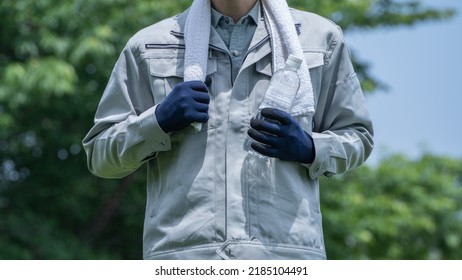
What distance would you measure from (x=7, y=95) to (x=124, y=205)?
2613 millimetres

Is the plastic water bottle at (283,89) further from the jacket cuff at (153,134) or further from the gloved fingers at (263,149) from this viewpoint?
the jacket cuff at (153,134)

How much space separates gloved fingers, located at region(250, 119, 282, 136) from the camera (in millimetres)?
2631

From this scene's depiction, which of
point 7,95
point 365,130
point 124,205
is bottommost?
point 124,205

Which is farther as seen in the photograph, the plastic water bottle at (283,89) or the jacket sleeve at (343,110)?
the jacket sleeve at (343,110)

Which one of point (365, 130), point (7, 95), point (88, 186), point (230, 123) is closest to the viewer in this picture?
point (230, 123)

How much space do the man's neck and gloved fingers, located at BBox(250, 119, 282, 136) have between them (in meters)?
0.35

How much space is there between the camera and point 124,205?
36.7 ft

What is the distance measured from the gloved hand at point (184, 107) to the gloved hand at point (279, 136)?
14 centimetres

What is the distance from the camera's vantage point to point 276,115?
2.64 m

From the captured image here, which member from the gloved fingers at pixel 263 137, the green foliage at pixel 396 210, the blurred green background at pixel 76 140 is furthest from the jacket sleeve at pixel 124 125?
the green foliage at pixel 396 210

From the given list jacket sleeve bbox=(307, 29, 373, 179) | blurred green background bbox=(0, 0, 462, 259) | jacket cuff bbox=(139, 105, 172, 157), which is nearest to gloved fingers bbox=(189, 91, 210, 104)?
jacket cuff bbox=(139, 105, 172, 157)

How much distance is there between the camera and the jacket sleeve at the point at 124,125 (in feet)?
8.93
